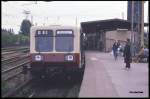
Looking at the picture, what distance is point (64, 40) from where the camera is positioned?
72.7ft

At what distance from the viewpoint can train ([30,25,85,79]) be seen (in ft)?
71.0

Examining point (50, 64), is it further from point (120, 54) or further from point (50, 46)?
point (120, 54)

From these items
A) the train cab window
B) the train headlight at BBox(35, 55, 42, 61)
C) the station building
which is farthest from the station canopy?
the train headlight at BBox(35, 55, 42, 61)

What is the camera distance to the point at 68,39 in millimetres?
22141

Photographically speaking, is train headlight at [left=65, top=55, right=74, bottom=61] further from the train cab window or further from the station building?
the station building

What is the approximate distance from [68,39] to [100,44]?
118 feet

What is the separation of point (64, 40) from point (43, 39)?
0.88 meters

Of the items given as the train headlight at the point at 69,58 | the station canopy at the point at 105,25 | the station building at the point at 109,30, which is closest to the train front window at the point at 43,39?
the train headlight at the point at 69,58

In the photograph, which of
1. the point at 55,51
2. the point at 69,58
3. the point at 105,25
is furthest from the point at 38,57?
the point at 105,25

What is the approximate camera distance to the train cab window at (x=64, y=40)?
2198 centimetres

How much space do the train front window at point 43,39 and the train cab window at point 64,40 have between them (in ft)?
0.94

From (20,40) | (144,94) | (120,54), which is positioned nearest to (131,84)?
(144,94)

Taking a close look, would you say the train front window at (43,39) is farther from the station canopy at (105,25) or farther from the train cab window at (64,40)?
the station canopy at (105,25)

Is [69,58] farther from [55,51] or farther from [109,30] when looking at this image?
[109,30]
